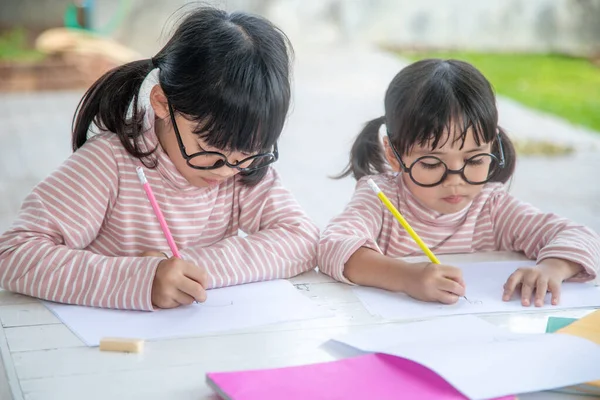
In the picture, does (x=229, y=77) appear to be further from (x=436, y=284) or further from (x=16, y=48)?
(x=16, y=48)

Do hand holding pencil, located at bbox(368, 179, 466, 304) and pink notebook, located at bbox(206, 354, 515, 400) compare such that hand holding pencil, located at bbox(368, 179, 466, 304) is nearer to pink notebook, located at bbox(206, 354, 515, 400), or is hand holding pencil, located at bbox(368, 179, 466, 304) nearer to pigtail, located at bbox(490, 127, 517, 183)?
pink notebook, located at bbox(206, 354, 515, 400)

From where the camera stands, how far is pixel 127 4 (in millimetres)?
6914

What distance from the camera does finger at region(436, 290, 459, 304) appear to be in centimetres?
119

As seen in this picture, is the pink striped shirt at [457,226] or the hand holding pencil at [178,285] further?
the pink striped shirt at [457,226]

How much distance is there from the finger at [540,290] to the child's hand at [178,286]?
45 centimetres

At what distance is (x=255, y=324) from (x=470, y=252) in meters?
0.53

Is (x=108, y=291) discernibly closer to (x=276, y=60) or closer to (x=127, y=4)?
(x=276, y=60)


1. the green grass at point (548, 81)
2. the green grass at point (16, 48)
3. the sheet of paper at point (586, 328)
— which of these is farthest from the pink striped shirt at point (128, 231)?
the green grass at point (16, 48)

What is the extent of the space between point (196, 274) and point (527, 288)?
0.46 metres

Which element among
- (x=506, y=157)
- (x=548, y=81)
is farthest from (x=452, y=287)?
(x=548, y=81)

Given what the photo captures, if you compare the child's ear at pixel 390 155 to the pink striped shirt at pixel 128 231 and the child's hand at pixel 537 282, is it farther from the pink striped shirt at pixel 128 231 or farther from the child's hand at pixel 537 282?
the child's hand at pixel 537 282

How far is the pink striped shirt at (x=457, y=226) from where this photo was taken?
1435mm

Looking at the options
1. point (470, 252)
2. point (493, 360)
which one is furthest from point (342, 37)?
point (493, 360)

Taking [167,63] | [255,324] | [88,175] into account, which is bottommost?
[255,324]
